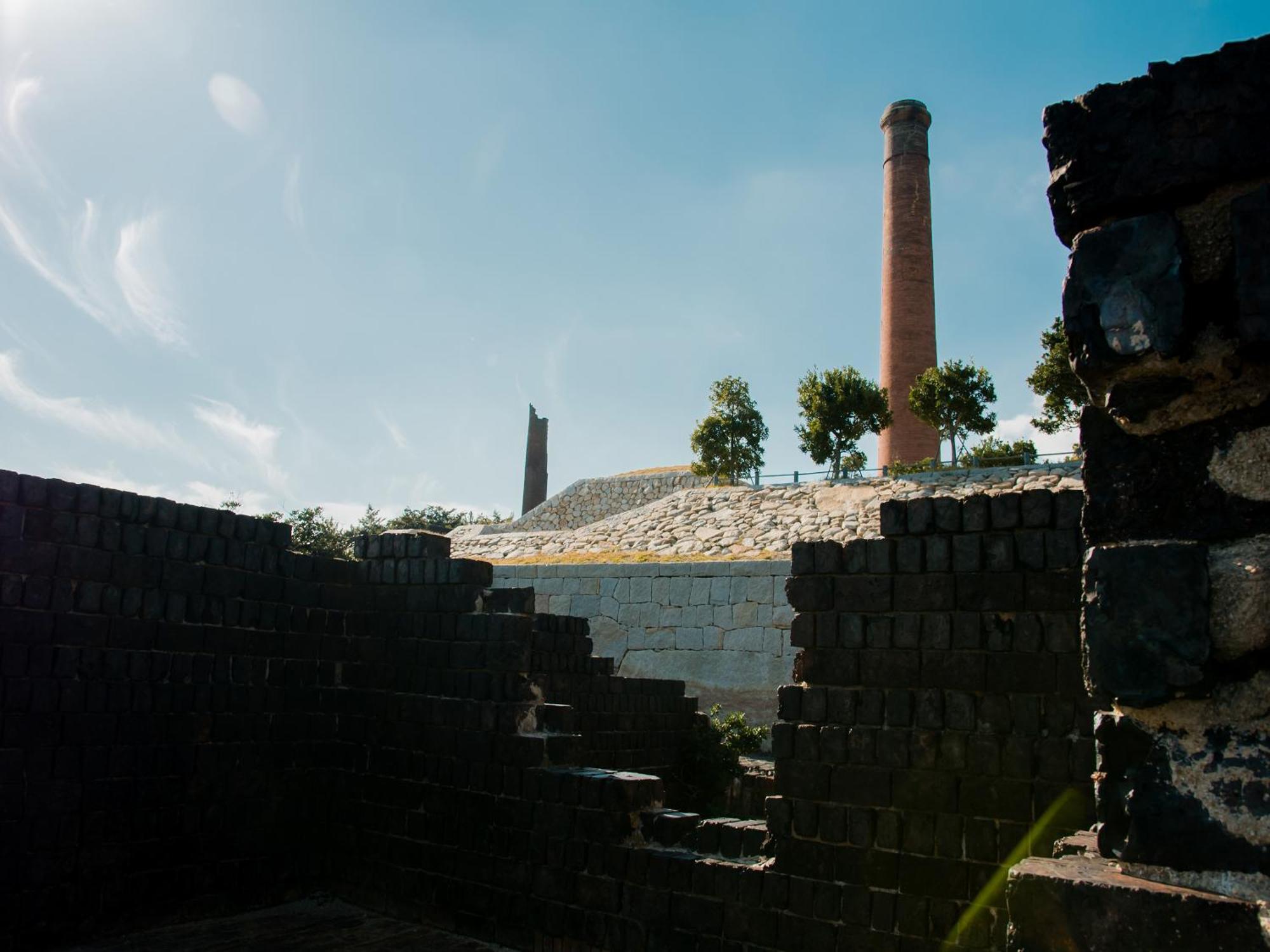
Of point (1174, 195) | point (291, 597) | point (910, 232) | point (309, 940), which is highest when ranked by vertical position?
point (910, 232)

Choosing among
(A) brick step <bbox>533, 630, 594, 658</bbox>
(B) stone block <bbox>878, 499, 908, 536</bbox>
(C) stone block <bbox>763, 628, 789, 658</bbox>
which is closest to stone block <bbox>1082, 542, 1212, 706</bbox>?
(B) stone block <bbox>878, 499, 908, 536</bbox>

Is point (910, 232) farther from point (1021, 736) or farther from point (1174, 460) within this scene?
point (1174, 460)

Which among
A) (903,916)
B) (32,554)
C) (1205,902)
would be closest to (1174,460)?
(1205,902)

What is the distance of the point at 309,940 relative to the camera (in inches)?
261

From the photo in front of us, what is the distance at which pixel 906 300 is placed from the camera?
35.3 meters

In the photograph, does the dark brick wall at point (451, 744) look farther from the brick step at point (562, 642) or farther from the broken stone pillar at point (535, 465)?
the broken stone pillar at point (535, 465)

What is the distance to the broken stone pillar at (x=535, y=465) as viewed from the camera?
4566 centimetres

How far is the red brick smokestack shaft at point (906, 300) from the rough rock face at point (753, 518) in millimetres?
8590

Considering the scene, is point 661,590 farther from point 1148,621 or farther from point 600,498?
point 600,498

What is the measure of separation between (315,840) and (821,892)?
4.36 metres

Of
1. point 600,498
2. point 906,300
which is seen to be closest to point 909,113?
point 906,300

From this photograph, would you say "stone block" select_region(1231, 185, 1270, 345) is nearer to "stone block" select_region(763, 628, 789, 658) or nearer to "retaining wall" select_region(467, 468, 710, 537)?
"stone block" select_region(763, 628, 789, 658)

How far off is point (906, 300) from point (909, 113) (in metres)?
7.37

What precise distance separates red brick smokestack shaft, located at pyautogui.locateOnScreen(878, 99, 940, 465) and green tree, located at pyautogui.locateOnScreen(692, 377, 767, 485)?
4.55m
